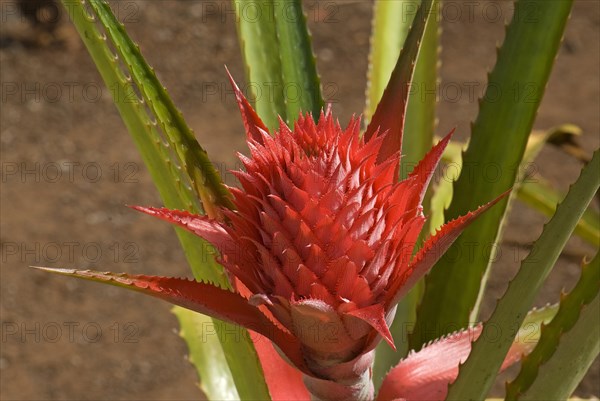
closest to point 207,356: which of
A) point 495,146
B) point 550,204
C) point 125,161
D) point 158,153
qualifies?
point 158,153

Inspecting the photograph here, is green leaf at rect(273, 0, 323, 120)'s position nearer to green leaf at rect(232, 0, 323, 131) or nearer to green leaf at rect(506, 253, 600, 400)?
green leaf at rect(232, 0, 323, 131)

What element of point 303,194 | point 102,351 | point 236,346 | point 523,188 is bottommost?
point 102,351

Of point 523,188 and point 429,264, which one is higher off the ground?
point 429,264

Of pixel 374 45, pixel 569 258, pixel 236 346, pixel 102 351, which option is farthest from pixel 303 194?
pixel 569 258

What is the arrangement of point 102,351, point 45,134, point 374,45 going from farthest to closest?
1. point 45,134
2. point 102,351
3. point 374,45

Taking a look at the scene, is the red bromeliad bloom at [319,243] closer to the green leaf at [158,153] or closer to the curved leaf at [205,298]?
the curved leaf at [205,298]

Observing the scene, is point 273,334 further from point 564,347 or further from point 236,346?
point 564,347

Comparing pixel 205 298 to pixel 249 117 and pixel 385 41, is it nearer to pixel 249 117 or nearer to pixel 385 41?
pixel 249 117
